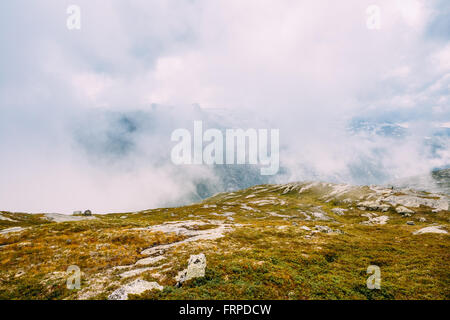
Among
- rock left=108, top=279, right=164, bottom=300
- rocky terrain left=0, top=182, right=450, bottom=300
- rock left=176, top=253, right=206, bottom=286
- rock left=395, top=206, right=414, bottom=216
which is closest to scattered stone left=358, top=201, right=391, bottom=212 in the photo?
rock left=395, top=206, right=414, bottom=216

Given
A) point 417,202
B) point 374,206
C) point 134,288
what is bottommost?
point 374,206

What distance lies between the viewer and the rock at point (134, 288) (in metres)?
17.2

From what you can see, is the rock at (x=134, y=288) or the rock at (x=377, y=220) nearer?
the rock at (x=134, y=288)

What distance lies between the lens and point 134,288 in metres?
18.1

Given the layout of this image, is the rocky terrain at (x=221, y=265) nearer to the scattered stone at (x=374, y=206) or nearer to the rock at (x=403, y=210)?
the rock at (x=403, y=210)

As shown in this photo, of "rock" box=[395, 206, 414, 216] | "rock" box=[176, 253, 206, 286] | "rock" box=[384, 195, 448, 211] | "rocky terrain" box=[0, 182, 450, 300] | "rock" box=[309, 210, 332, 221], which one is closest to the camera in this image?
"rocky terrain" box=[0, 182, 450, 300]

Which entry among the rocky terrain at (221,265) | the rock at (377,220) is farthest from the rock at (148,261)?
the rock at (377,220)

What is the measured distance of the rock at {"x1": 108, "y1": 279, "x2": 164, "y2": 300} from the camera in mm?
17158

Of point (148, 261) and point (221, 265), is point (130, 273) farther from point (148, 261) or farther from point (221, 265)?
point (221, 265)

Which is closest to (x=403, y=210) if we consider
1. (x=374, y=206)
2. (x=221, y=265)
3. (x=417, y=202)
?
(x=374, y=206)

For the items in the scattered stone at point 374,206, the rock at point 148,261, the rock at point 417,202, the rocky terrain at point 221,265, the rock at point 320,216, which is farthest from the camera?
the scattered stone at point 374,206

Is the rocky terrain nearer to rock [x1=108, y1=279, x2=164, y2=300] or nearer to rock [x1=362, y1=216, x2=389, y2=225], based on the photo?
rock [x1=108, y1=279, x2=164, y2=300]

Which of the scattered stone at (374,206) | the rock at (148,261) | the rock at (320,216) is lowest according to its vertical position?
the rock at (320,216)
